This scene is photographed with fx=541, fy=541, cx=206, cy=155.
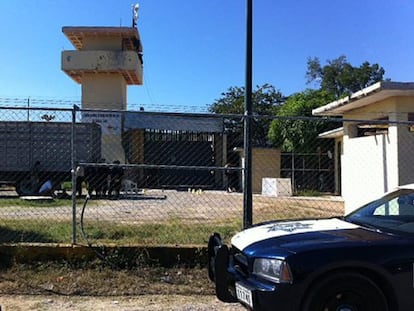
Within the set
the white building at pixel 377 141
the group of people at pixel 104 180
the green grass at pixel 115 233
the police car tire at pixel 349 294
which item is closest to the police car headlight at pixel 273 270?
the police car tire at pixel 349 294

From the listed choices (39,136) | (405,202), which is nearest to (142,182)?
(39,136)

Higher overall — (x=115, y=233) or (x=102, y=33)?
(x=102, y=33)

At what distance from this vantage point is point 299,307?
15.0ft

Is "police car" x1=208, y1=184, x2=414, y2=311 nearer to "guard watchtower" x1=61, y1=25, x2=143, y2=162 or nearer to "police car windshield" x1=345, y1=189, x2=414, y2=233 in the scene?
"police car windshield" x1=345, y1=189, x2=414, y2=233

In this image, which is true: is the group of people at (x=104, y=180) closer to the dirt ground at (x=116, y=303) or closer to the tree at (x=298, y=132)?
the tree at (x=298, y=132)

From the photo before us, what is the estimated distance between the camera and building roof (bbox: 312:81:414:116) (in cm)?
1181

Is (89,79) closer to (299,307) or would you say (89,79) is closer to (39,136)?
(39,136)

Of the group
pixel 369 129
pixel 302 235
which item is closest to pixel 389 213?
pixel 302 235

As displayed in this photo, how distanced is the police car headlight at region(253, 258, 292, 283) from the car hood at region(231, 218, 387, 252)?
16 cm

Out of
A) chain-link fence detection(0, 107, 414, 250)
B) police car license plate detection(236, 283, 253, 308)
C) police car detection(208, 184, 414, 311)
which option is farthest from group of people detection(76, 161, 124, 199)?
police car detection(208, 184, 414, 311)

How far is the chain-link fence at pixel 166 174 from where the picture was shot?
31.3 feet

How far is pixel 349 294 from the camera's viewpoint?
464 cm

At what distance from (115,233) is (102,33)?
29957 millimetres

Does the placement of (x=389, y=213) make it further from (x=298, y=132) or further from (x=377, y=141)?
(x=298, y=132)
